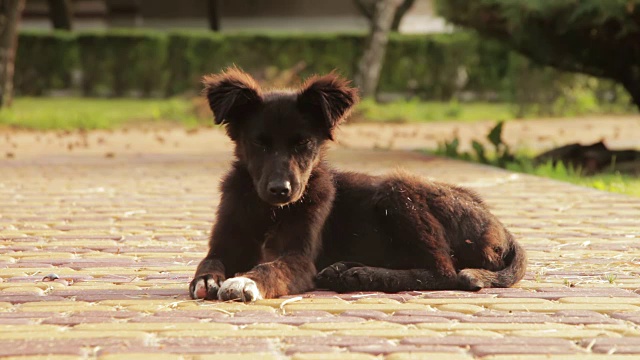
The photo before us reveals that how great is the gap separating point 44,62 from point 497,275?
28949 mm

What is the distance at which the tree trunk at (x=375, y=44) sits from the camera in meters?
27.0

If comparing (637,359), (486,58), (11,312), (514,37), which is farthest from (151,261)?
(486,58)

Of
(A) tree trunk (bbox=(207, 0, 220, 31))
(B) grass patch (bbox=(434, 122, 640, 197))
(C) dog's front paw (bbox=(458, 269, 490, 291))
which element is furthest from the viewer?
(A) tree trunk (bbox=(207, 0, 220, 31))

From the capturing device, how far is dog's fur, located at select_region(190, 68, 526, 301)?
5969mm

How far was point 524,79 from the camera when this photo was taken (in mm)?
24828

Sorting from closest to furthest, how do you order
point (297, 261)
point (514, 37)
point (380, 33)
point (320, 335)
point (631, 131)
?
point (320, 335) < point (297, 261) < point (514, 37) < point (631, 131) < point (380, 33)

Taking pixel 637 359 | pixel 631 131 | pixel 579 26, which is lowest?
pixel 631 131

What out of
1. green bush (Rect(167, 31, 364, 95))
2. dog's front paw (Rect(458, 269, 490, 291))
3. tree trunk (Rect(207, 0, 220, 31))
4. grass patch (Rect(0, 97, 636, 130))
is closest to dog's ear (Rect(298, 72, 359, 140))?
dog's front paw (Rect(458, 269, 490, 291))

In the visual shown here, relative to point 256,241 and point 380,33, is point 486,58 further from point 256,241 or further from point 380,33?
point 256,241

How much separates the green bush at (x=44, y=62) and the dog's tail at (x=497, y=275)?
27866mm

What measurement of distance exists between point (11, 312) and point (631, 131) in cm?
1691

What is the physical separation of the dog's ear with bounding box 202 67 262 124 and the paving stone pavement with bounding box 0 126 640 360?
1052 millimetres

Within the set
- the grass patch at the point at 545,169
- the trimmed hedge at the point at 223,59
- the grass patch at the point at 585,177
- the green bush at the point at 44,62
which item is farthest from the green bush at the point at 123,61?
the grass patch at the point at 585,177

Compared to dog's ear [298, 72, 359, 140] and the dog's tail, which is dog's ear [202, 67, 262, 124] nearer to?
dog's ear [298, 72, 359, 140]
